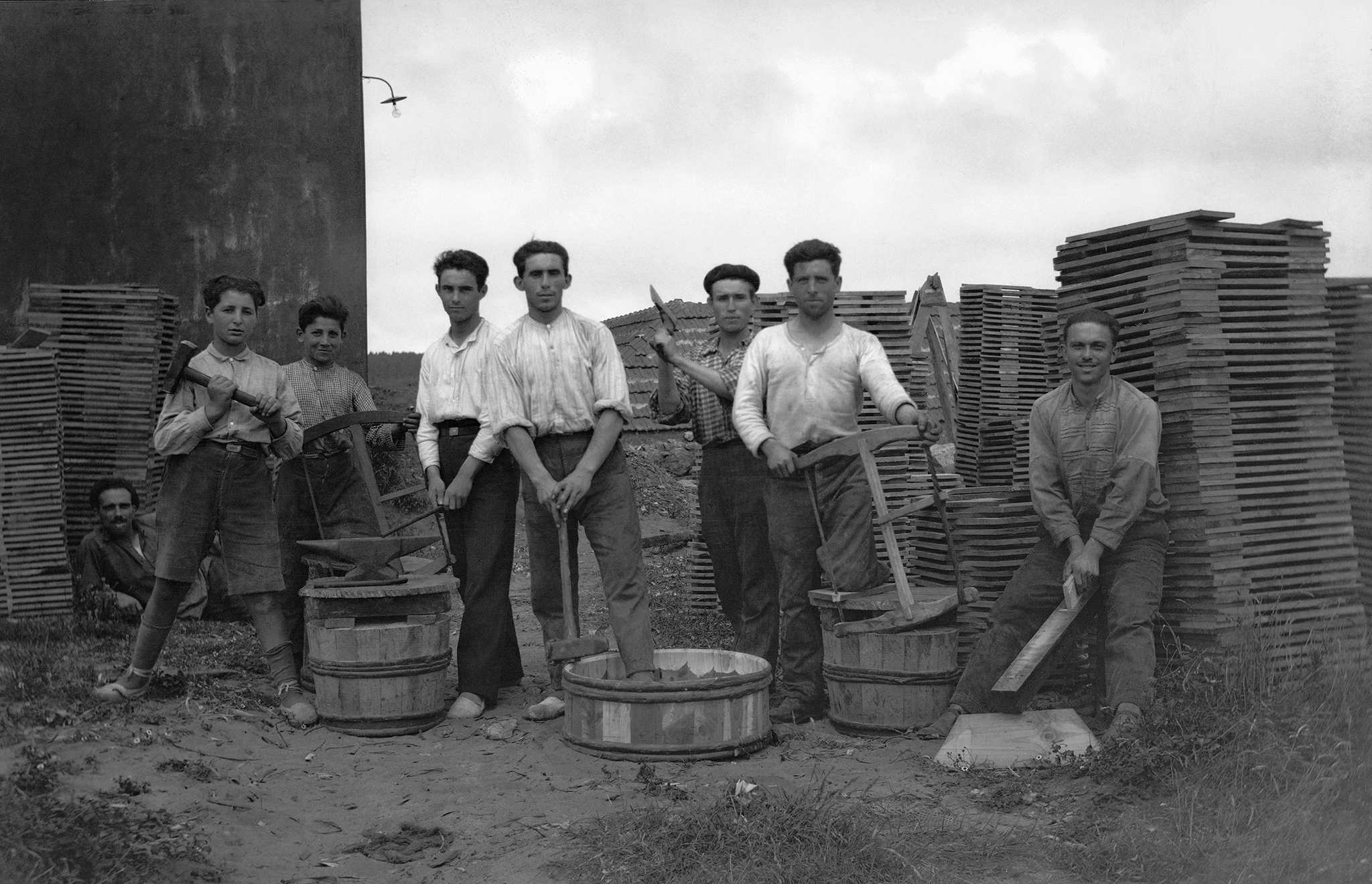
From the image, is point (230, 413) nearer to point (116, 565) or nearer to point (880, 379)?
point (880, 379)

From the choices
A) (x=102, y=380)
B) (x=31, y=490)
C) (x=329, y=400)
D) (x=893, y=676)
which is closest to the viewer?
(x=893, y=676)

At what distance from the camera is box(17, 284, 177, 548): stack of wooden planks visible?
29.9 ft

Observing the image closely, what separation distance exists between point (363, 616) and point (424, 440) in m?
0.97

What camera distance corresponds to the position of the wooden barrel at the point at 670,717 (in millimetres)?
4914

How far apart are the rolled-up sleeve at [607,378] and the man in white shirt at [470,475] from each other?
59 centimetres

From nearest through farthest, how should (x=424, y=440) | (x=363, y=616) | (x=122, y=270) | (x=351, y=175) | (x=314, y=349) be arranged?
(x=363, y=616), (x=424, y=440), (x=314, y=349), (x=122, y=270), (x=351, y=175)

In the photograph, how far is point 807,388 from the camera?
5422 millimetres

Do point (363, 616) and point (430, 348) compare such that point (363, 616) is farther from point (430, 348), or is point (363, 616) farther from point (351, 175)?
point (351, 175)

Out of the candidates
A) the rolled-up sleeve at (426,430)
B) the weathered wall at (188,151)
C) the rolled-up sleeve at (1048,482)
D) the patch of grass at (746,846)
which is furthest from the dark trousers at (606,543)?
the weathered wall at (188,151)

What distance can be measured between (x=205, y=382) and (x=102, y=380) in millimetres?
4349

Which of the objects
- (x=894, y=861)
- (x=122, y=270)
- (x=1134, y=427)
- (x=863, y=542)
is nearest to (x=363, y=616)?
(x=863, y=542)

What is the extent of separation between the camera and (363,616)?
5.59m

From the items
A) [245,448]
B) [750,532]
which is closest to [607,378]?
[750,532]

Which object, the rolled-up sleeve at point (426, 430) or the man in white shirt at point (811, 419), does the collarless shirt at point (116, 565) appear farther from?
the man in white shirt at point (811, 419)
